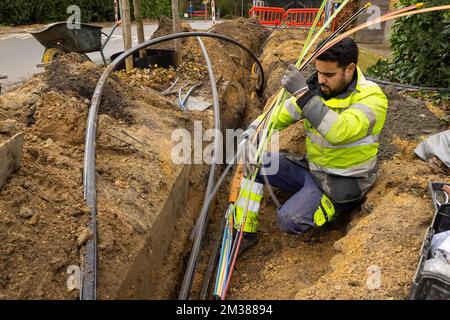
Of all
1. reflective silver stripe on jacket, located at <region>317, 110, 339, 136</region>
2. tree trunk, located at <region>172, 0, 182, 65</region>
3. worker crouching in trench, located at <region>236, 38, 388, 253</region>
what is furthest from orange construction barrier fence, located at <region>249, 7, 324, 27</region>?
reflective silver stripe on jacket, located at <region>317, 110, 339, 136</region>

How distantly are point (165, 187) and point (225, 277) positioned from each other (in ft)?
2.74

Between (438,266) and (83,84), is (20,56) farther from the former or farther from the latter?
(438,266)

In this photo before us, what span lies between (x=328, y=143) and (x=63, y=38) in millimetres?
5076

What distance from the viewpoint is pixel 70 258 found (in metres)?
1.99

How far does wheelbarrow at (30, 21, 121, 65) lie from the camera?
585 centimetres

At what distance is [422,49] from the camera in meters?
4.73

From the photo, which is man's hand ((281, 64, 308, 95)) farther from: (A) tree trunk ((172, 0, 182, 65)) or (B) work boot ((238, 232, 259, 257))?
(A) tree trunk ((172, 0, 182, 65))

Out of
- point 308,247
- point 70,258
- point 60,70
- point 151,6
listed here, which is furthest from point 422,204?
point 151,6

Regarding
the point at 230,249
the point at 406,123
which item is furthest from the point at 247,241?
the point at 406,123

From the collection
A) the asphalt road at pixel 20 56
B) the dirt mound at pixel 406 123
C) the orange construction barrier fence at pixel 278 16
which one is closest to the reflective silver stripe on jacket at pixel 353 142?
the dirt mound at pixel 406 123

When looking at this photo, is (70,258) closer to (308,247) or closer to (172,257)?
(172,257)

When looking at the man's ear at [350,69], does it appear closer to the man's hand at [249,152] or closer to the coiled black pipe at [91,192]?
the man's hand at [249,152]

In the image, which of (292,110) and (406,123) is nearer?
(292,110)

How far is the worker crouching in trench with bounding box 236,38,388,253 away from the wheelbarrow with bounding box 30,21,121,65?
4.32m
